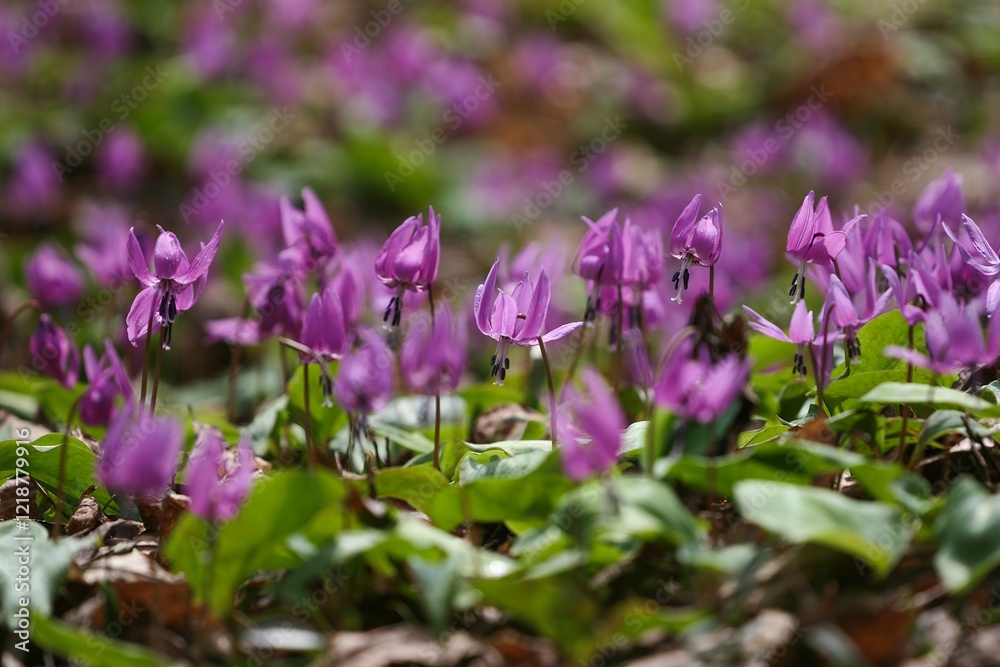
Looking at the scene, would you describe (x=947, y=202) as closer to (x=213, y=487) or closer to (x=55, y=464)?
(x=213, y=487)

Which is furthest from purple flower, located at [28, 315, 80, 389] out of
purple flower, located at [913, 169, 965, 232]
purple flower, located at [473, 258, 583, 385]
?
purple flower, located at [913, 169, 965, 232]

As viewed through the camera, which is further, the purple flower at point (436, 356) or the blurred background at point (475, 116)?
the blurred background at point (475, 116)

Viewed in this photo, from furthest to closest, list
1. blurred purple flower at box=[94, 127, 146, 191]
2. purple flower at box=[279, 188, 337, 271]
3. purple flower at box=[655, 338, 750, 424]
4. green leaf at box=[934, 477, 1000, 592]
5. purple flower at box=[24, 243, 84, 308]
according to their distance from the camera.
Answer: blurred purple flower at box=[94, 127, 146, 191], purple flower at box=[24, 243, 84, 308], purple flower at box=[279, 188, 337, 271], purple flower at box=[655, 338, 750, 424], green leaf at box=[934, 477, 1000, 592]

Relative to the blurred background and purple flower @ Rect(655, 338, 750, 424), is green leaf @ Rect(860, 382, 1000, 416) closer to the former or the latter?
purple flower @ Rect(655, 338, 750, 424)

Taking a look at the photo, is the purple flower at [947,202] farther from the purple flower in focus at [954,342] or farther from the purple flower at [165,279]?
the purple flower at [165,279]

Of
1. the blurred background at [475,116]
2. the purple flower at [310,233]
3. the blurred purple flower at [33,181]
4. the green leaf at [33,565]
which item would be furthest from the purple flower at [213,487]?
the blurred purple flower at [33,181]

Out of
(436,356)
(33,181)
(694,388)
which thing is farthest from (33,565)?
(33,181)
